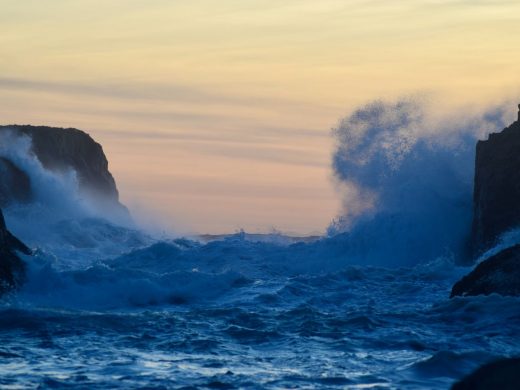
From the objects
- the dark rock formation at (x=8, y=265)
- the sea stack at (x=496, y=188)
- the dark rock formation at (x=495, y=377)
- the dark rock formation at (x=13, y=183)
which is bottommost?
the dark rock formation at (x=495, y=377)

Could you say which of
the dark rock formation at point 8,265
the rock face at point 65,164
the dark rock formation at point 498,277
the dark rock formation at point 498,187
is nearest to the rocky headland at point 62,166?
the rock face at point 65,164

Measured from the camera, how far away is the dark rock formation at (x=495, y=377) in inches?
438

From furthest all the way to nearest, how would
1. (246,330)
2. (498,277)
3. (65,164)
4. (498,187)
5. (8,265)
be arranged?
(65,164), (498,187), (8,265), (498,277), (246,330)

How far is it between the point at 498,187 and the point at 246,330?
13556 millimetres

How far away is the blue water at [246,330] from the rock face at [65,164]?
3717cm

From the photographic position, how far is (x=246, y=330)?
621 inches

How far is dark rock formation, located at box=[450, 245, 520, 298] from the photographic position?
17469mm

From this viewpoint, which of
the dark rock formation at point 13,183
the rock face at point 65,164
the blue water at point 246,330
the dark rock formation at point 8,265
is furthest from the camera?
the rock face at point 65,164

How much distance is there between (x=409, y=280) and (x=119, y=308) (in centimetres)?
802

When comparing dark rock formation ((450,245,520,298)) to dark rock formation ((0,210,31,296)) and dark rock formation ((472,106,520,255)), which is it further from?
dark rock formation ((0,210,31,296))

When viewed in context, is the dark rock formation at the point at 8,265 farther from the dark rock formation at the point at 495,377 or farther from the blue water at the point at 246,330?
the dark rock formation at the point at 495,377

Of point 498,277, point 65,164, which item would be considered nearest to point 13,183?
point 65,164

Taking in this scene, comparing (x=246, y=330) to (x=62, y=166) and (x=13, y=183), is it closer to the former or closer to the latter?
(x=13, y=183)

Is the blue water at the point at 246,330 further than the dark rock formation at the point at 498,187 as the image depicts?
No
